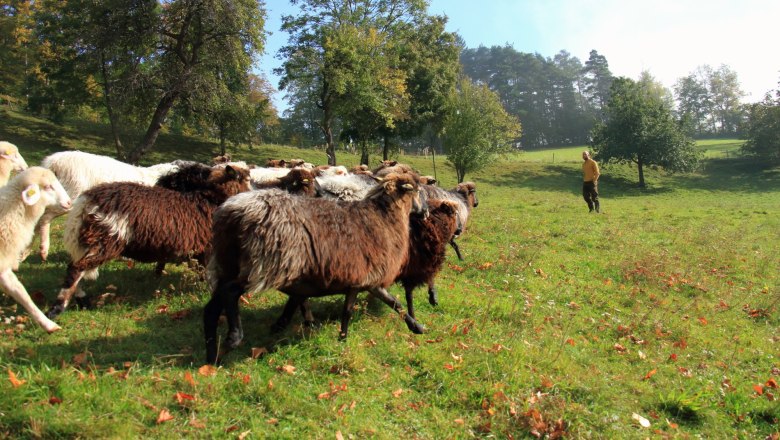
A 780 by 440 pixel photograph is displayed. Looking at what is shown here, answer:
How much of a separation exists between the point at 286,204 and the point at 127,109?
23.3 metres

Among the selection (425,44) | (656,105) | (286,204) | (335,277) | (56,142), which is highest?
(425,44)

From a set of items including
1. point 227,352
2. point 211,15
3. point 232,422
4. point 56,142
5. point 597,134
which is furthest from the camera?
point 597,134

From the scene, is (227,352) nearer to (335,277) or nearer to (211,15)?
(335,277)

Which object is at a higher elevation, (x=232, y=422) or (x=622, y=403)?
(x=232, y=422)

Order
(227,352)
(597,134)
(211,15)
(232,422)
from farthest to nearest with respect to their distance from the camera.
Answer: (597,134), (211,15), (227,352), (232,422)

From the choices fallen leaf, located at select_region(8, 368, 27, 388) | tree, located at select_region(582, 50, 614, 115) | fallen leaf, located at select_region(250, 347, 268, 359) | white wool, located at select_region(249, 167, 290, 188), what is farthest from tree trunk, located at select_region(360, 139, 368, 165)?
tree, located at select_region(582, 50, 614, 115)

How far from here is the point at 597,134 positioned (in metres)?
42.7

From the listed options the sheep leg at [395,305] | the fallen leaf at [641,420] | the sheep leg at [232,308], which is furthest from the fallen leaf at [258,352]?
the fallen leaf at [641,420]

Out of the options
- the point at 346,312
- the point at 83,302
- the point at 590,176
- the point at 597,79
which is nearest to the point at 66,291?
the point at 83,302

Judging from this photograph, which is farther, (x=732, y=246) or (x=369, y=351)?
(x=732, y=246)

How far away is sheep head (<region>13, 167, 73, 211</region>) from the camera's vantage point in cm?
498

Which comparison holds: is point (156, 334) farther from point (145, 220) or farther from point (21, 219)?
point (21, 219)

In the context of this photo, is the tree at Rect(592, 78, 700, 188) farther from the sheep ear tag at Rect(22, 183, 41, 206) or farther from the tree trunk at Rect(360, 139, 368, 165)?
the sheep ear tag at Rect(22, 183, 41, 206)

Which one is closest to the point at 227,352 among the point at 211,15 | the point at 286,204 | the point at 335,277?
the point at 335,277
